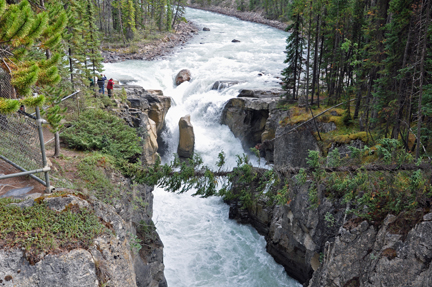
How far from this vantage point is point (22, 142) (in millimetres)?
8281

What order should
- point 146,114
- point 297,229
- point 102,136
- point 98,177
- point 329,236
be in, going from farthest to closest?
point 146,114, point 297,229, point 102,136, point 329,236, point 98,177

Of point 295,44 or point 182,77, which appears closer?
point 295,44

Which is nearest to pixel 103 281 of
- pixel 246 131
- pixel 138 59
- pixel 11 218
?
pixel 11 218

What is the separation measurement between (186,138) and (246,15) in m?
71.7

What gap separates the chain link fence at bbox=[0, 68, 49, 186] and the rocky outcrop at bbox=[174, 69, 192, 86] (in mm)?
25502

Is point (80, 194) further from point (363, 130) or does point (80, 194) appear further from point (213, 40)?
point (213, 40)

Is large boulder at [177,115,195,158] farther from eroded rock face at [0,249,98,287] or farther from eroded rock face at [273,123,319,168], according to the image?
eroded rock face at [0,249,98,287]

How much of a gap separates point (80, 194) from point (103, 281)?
260cm

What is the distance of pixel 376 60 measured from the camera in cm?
1747

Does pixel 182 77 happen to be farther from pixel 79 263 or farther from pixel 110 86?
pixel 79 263

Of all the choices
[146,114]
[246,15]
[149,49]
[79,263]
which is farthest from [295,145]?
[246,15]

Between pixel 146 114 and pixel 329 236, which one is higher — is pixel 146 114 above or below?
above

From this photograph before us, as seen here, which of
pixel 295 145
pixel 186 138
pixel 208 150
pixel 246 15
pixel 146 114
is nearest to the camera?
pixel 146 114

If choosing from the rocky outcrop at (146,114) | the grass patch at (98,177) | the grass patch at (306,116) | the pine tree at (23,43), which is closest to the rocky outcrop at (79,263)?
the grass patch at (98,177)
